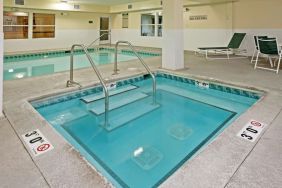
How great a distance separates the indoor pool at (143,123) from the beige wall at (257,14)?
15.2ft

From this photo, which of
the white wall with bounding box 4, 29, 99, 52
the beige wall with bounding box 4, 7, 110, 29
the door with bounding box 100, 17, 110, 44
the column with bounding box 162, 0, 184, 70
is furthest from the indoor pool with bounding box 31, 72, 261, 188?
the door with bounding box 100, 17, 110, 44

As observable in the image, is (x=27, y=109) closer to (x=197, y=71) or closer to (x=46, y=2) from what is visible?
(x=197, y=71)

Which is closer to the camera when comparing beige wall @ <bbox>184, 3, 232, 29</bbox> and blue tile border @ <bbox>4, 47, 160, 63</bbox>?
beige wall @ <bbox>184, 3, 232, 29</bbox>

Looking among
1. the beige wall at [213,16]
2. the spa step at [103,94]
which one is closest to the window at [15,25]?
the beige wall at [213,16]

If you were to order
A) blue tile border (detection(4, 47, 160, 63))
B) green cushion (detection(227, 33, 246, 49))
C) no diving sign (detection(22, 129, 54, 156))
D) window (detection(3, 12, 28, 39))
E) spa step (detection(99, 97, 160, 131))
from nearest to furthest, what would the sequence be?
no diving sign (detection(22, 129, 54, 156)) → spa step (detection(99, 97, 160, 131)) → green cushion (detection(227, 33, 246, 49)) → blue tile border (detection(4, 47, 160, 63)) → window (detection(3, 12, 28, 39))

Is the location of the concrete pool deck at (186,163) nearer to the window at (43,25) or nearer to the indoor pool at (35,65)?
the indoor pool at (35,65)

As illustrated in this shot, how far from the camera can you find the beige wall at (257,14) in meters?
7.42

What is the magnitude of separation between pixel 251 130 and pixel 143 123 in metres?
1.40

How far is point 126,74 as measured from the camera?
16.6 feet

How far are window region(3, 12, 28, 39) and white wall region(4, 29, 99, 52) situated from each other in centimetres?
39

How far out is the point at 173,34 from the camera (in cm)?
554

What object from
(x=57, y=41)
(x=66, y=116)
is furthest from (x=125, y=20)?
(x=66, y=116)

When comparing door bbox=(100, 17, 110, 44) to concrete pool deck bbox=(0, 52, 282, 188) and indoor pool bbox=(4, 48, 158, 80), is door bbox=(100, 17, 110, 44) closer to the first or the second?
indoor pool bbox=(4, 48, 158, 80)

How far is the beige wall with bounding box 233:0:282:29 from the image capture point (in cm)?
742
